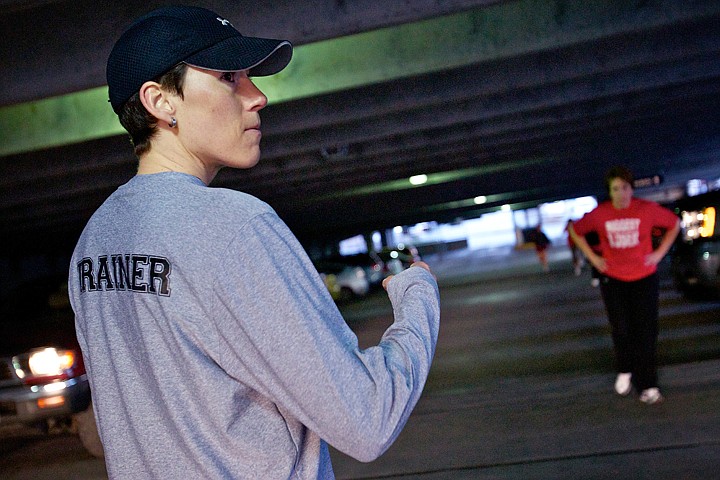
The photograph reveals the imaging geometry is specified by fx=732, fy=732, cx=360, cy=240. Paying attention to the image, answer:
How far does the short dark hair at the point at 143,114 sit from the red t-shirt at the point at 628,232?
19.0 feet

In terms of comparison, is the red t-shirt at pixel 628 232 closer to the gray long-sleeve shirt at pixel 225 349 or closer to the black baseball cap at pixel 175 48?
the gray long-sleeve shirt at pixel 225 349

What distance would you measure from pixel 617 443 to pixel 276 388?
4.86 metres

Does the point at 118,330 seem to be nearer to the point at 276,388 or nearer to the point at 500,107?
the point at 276,388

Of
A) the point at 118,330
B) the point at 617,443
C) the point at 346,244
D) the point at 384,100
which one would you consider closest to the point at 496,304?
the point at 384,100

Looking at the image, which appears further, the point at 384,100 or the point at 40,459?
the point at 384,100

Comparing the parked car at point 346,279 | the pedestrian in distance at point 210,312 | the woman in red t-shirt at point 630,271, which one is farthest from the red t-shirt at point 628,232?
the parked car at point 346,279

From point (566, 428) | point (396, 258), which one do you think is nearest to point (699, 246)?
point (566, 428)

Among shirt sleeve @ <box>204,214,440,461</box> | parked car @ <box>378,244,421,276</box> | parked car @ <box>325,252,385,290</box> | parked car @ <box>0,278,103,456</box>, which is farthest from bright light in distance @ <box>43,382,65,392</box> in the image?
parked car @ <box>378,244,421,276</box>

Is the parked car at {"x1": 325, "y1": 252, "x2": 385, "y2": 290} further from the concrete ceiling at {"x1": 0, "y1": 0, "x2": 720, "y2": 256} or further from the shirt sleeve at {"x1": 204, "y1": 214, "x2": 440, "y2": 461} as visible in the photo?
the shirt sleeve at {"x1": 204, "y1": 214, "x2": 440, "y2": 461}

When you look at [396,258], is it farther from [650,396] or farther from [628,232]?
[650,396]

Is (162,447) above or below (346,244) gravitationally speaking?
above

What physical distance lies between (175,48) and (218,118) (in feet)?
0.59

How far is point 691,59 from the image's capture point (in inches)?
463

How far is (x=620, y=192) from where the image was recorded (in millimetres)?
6801
